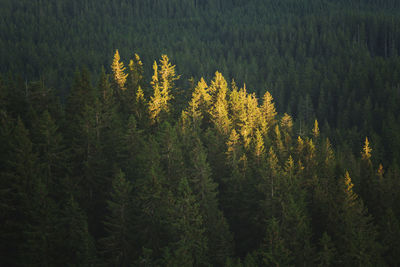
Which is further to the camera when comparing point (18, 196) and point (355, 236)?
point (355, 236)

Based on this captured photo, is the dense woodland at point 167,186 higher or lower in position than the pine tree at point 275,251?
higher

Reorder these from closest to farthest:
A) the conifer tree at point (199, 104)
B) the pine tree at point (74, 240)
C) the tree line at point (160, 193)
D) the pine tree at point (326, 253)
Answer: the pine tree at point (74, 240)
the tree line at point (160, 193)
the pine tree at point (326, 253)
the conifer tree at point (199, 104)

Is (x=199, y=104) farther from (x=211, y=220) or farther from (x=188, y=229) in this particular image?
(x=188, y=229)

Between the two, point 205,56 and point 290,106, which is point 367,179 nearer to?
point 290,106

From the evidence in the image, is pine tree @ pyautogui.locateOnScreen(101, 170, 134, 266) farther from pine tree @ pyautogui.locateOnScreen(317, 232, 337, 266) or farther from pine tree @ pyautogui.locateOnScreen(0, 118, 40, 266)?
pine tree @ pyautogui.locateOnScreen(317, 232, 337, 266)

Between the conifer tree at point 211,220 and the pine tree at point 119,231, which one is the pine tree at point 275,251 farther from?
the pine tree at point 119,231

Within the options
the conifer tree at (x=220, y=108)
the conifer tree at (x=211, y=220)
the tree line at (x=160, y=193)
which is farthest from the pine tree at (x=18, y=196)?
the conifer tree at (x=220, y=108)

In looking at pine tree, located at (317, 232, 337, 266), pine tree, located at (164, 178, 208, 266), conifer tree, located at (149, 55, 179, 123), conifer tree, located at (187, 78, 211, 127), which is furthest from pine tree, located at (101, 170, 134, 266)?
pine tree, located at (317, 232, 337, 266)

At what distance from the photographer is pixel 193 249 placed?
90.9 feet

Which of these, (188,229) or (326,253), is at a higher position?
(188,229)

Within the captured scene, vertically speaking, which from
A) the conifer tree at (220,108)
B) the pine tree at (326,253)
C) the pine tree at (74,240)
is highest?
the conifer tree at (220,108)

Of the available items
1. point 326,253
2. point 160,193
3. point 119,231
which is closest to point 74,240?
point 119,231

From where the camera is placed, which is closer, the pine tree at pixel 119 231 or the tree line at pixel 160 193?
the tree line at pixel 160 193

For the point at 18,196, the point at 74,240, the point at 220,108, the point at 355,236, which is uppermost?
the point at 220,108
